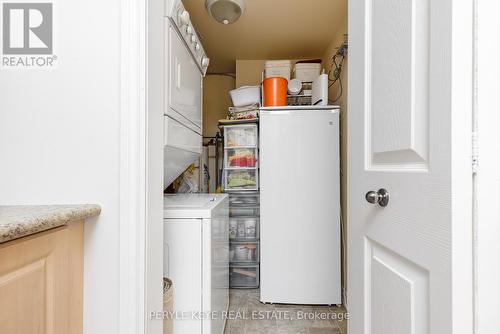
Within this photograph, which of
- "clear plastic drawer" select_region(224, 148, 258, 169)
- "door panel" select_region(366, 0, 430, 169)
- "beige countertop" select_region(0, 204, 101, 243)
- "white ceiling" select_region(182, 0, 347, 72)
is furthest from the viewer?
"clear plastic drawer" select_region(224, 148, 258, 169)

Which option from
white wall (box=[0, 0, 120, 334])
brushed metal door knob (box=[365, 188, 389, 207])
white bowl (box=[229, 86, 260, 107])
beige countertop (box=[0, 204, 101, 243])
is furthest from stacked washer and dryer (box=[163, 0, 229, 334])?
white bowl (box=[229, 86, 260, 107])

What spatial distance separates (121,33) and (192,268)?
996 millimetres

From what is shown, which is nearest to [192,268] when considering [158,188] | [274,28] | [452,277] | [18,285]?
[158,188]

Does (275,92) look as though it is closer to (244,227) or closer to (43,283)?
(244,227)

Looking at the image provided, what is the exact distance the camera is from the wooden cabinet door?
490mm

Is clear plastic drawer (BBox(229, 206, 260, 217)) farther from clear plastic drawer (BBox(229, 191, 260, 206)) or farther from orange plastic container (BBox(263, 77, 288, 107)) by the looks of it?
orange plastic container (BBox(263, 77, 288, 107))

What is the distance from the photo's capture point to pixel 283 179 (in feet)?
6.94
